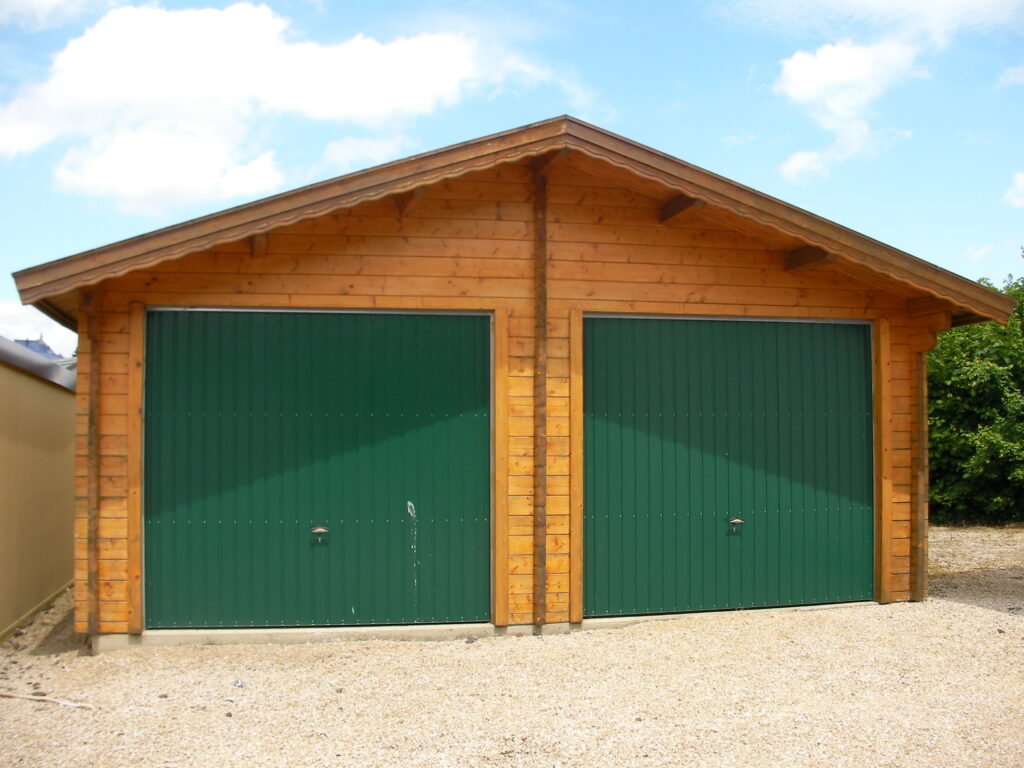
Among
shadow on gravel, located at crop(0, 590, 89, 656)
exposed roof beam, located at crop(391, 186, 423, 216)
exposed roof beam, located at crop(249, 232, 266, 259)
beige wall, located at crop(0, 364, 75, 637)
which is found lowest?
shadow on gravel, located at crop(0, 590, 89, 656)

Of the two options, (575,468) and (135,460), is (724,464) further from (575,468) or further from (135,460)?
(135,460)

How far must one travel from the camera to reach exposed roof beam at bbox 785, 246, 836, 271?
6.71 meters

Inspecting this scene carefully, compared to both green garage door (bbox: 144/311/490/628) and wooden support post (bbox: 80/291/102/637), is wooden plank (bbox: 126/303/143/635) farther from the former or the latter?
wooden support post (bbox: 80/291/102/637)

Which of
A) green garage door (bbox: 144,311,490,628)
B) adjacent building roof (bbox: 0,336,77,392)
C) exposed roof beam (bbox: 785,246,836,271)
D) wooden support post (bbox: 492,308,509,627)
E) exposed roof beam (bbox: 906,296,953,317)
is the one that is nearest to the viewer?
green garage door (bbox: 144,311,490,628)

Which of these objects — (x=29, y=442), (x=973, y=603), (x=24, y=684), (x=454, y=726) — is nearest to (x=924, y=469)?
(x=973, y=603)

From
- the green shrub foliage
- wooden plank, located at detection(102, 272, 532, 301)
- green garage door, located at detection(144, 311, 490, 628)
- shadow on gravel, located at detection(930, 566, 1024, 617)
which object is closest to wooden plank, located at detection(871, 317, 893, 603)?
shadow on gravel, located at detection(930, 566, 1024, 617)

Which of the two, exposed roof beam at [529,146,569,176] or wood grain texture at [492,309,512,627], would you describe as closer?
exposed roof beam at [529,146,569,176]

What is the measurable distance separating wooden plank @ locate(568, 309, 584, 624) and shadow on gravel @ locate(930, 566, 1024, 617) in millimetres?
3510

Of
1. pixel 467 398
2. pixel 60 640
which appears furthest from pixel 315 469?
pixel 60 640

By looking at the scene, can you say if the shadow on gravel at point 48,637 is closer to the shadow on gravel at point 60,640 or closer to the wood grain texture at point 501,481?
the shadow on gravel at point 60,640

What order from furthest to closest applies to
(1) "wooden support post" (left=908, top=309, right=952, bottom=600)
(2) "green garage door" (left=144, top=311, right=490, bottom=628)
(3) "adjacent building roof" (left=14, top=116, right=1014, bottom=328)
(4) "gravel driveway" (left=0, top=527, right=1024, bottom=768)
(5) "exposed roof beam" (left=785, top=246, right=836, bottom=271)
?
(1) "wooden support post" (left=908, top=309, right=952, bottom=600) → (5) "exposed roof beam" (left=785, top=246, right=836, bottom=271) → (2) "green garage door" (left=144, top=311, right=490, bottom=628) → (3) "adjacent building roof" (left=14, top=116, right=1014, bottom=328) → (4) "gravel driveway" (left=0, top=527, right=1024, bottom=768)

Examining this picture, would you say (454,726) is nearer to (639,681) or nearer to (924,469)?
(639,681)

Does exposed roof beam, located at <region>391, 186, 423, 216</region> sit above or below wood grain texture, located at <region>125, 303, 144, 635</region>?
above

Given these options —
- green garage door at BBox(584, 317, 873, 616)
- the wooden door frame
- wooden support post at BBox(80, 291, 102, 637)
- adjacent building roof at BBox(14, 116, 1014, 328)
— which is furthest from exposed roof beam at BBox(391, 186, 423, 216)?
wooden support post at BBox(80, 291, 102, 637)
